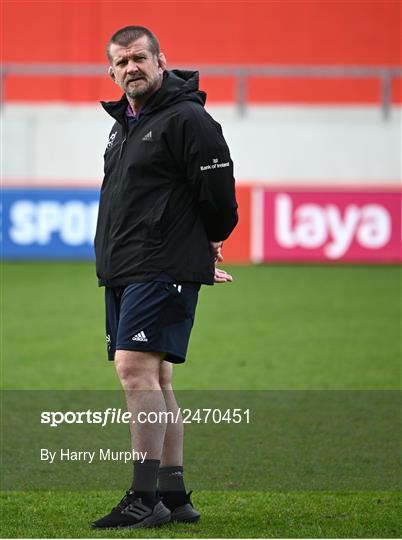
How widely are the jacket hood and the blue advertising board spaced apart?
40.4 ft

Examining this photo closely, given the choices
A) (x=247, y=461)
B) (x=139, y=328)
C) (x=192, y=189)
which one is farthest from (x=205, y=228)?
(x=247, y=461)

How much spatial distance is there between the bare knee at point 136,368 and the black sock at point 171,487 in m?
0.41

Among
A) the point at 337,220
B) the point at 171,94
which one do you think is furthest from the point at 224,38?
the point at 171,94

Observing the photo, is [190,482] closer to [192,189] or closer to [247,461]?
[247,461]

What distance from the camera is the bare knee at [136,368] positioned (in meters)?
4.70

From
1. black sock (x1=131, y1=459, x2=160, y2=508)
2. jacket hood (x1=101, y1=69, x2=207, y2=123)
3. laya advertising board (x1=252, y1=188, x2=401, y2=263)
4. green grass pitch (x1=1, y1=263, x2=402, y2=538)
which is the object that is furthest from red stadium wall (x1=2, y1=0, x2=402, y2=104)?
black sock (x1=131, y1=459, x2=160, y2=508)

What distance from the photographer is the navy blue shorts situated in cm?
469

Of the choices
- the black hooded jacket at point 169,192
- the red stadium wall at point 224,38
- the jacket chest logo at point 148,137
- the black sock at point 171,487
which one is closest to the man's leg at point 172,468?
the black sock at point 171,487

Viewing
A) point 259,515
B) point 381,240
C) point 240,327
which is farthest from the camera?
point 381,240

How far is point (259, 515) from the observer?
5027mm

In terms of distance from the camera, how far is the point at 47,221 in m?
17.3

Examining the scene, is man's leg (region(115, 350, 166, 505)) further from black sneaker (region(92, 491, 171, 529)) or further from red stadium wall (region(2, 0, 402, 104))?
red stadium wall (region(2, 0, 402, 104))

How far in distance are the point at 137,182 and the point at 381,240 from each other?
12913 millimetres

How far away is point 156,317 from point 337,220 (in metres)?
12.7
